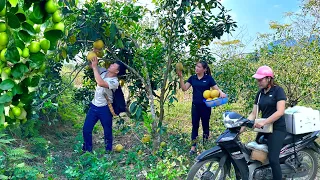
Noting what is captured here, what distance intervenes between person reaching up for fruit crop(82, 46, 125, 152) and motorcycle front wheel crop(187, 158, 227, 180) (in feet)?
5.94

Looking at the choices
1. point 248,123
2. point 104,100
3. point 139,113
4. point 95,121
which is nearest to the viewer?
point 248,123

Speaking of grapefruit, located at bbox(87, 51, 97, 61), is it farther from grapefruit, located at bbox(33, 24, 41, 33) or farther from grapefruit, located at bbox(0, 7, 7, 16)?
grapefruit, located at bbox(0, 7, 7, 16)

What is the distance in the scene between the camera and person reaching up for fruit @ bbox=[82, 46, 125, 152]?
4.95 metres

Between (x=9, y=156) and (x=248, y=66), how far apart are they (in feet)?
14.1

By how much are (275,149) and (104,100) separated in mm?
2555

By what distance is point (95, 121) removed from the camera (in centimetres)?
540

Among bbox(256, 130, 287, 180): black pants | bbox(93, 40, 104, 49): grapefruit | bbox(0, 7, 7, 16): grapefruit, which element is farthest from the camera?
bbox(93, 40, 104, 49): grapefruit

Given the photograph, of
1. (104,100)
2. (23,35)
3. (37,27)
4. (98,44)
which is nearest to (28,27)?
(23,35)

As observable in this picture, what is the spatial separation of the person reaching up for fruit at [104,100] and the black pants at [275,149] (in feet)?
7.41

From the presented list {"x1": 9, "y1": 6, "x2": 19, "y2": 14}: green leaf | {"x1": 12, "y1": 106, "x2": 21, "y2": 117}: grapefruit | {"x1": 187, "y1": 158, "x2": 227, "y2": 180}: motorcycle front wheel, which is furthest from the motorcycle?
{"x1": 9, "y1": 6, "x2": 19, "y2": 14}: green leaf

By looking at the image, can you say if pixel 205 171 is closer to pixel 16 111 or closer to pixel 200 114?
pixel 200 114

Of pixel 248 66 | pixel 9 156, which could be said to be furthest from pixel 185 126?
pixel 9 156

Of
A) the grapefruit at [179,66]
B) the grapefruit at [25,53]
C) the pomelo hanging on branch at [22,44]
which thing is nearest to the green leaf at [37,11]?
the pomelo hanging on branch at [22,44]

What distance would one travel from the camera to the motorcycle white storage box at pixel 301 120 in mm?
3857
